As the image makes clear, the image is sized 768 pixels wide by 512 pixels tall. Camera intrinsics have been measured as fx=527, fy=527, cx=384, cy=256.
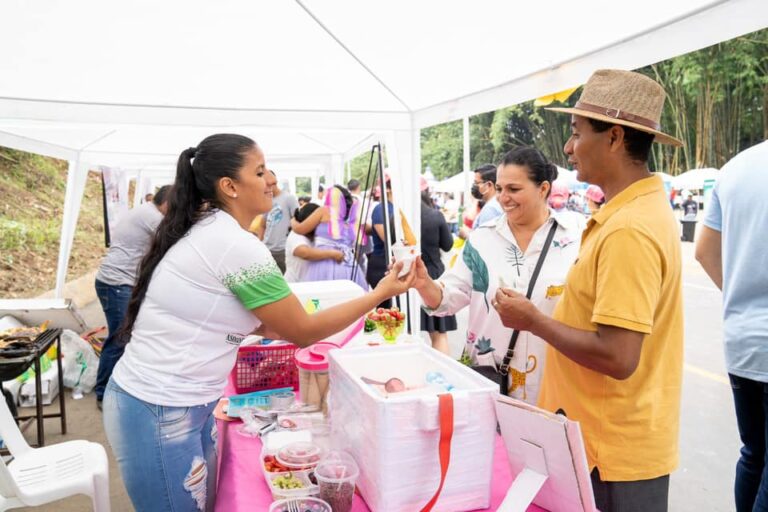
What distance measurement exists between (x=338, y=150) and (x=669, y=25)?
296 inches

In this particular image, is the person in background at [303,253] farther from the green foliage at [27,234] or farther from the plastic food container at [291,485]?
the green foliage at [27,234]

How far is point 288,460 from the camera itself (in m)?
1.50

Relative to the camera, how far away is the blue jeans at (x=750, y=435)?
7.04 feet

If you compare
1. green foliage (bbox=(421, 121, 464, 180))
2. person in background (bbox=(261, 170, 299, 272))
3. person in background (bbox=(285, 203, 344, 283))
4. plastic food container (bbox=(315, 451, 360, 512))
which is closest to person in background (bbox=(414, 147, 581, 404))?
plastic food container (bbox=(315, 451, 360, 512))

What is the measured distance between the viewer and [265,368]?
7.52 ft

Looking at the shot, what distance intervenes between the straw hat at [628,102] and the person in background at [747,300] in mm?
895

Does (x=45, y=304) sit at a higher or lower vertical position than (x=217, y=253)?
lower

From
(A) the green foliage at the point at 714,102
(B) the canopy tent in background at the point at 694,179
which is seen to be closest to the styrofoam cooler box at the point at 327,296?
(A) the green foliage at the point at 714,102

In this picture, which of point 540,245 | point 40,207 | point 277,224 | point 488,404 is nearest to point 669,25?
point 540,245

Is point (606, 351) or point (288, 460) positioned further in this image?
point (288, 460)

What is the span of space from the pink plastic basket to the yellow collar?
4.58 feet

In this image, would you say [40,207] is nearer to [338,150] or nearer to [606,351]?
[338,150]

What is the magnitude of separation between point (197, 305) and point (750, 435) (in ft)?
7.46

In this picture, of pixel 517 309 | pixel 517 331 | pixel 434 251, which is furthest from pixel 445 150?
pixel 517 309
